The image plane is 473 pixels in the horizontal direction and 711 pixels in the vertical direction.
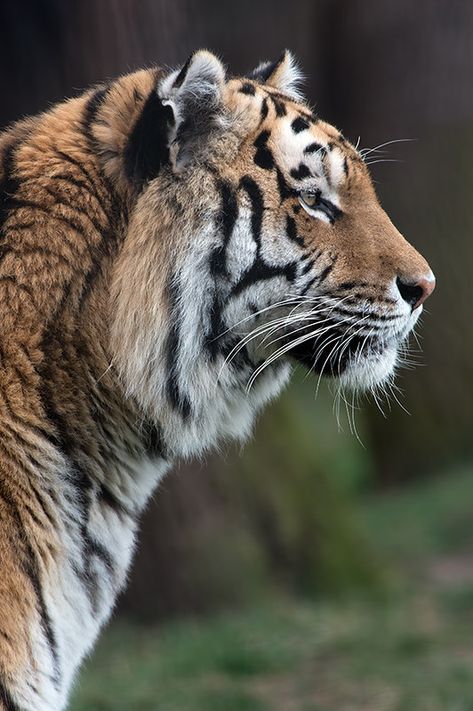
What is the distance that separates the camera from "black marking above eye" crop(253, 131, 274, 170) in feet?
11.1

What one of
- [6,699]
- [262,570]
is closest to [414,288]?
[6,699]

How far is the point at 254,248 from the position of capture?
11.0 feet

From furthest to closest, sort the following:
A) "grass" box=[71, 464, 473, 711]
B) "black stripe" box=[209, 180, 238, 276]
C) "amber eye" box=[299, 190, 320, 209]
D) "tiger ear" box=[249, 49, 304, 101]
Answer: "grass" box=[71, 464, 473, 711] → "tiger ear" box=[249, 49, 304, 101] → "amber eye" box=[299, 190, 320, 209] → "black stripe" box=[209, 180, 238, 276]

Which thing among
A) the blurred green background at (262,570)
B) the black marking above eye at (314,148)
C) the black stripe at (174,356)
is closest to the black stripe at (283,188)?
the black marking above eye at (314,148)

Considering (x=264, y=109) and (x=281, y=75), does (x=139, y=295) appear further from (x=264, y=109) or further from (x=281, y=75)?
(x=281, y=75)

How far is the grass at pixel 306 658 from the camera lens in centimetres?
540

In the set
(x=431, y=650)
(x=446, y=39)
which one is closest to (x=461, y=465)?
(x=446, y=39)

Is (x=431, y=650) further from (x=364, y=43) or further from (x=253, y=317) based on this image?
(x=364, y=43)

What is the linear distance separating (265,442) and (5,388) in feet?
13.5

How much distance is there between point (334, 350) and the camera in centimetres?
360

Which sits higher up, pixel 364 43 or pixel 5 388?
pixel 5 388

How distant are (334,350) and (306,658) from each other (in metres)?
2.92

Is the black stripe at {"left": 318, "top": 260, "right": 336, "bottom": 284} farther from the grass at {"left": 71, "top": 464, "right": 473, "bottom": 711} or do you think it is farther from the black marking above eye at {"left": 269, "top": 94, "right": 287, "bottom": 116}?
the grass at {"left": 71, "top": 464, "right": 473, "bottom": 711}

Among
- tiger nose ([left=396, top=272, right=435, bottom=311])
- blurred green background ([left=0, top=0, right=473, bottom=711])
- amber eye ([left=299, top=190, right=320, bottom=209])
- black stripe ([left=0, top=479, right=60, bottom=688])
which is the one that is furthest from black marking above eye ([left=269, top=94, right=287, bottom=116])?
blurred green background ([left=0, top=0, right=473, bottom=711])
